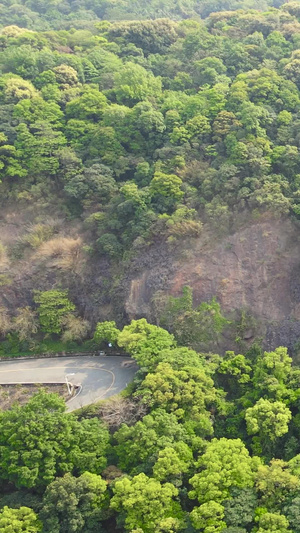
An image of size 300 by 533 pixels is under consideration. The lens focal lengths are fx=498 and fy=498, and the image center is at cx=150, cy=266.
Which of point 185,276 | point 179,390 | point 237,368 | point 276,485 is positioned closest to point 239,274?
point 185,276

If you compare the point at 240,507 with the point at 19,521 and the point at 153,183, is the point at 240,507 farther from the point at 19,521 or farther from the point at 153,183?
the point at 153,183

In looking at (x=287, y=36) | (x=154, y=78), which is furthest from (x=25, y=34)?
(x=287, y=36)

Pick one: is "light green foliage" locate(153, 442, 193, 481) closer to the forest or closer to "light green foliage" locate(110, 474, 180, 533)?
the forest

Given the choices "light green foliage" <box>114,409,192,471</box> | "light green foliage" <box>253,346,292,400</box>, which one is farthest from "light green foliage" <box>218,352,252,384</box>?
"light green foliage" <box>114,409,192,471</box>

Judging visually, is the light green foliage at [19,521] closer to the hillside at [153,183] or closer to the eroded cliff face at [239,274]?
the hillside at [153,183]

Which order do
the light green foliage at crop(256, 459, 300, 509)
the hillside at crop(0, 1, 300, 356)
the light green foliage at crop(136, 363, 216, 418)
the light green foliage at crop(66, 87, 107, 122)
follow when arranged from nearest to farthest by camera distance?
the light green foliage at crop(256, 459, 300, 509)
the light green foliage at crop(136, 363, 216, 418)
the hillside at crop(0, 1, 300, 356)
the light green foliage at crop(66, 87, 107, 122)

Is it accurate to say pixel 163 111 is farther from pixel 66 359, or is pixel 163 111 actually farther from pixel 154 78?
pixel 66 359
